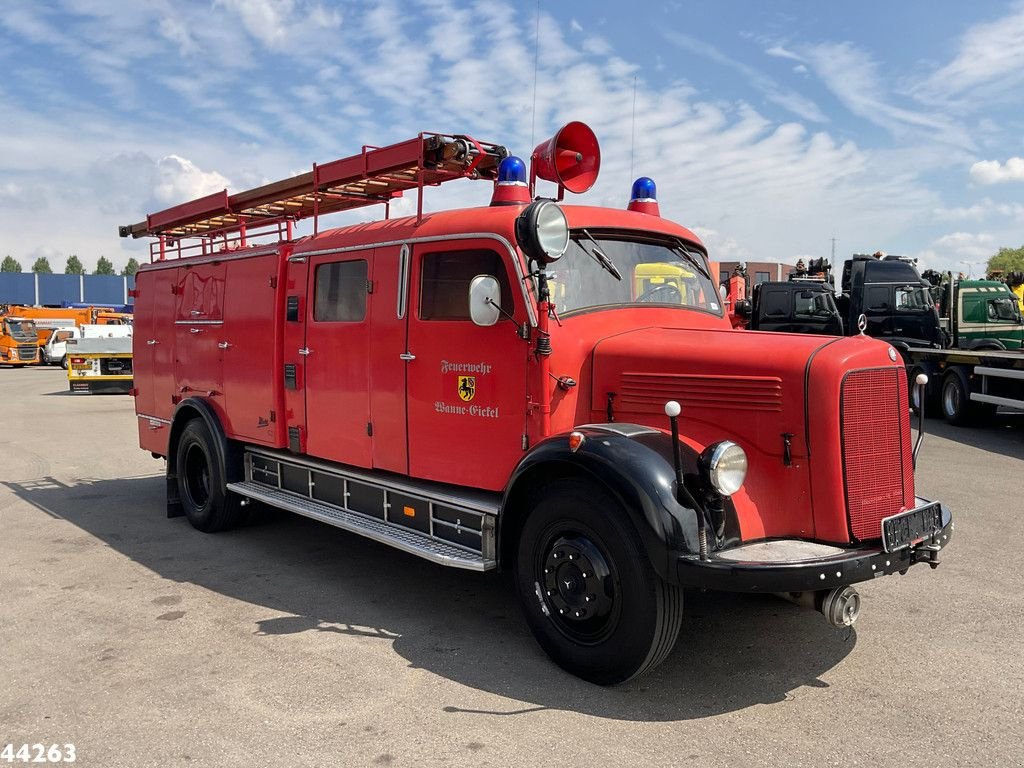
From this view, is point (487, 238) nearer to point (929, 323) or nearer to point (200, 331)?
point (200, 331)

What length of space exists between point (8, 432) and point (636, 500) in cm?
1337

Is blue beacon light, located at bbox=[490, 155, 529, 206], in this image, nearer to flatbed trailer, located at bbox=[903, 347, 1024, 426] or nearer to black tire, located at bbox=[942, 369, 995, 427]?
flatbed trailer, located at bbox=[903, 347, 1024, 426]

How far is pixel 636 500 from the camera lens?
3.67 meters

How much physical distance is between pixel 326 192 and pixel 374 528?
2779 millimetres

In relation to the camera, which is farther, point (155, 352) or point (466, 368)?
point (155, 352)

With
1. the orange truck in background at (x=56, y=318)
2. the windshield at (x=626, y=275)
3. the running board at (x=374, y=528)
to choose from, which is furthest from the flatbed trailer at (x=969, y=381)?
the orange truck in background at (x=56, y=318)

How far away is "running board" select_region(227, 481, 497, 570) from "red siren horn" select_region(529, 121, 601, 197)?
2419 millimetres

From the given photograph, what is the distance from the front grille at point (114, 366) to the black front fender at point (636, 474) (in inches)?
760

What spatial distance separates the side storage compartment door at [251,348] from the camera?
647 centimetres

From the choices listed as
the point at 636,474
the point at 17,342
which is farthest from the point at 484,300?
the point at 17,342

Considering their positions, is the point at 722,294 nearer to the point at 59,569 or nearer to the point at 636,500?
the point at 636,500

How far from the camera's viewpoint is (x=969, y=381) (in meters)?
13.6

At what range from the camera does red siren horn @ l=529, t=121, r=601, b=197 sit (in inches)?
206

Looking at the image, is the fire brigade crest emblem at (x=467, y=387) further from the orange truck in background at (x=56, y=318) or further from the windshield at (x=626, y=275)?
the orange truck in background at (x=56, y=318)
